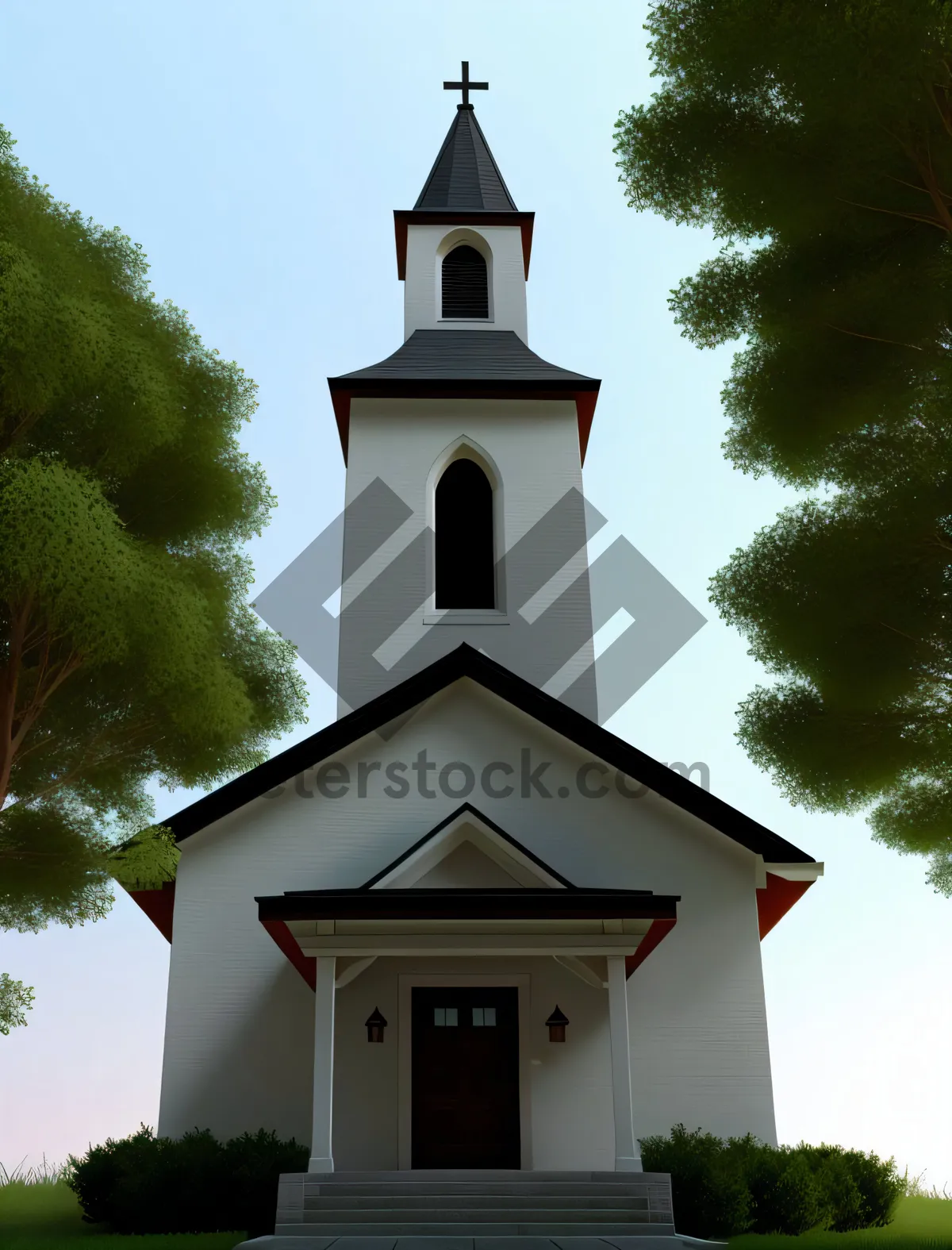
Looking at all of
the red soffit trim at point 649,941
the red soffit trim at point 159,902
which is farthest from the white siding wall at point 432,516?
the red soffit trim at point 649,941

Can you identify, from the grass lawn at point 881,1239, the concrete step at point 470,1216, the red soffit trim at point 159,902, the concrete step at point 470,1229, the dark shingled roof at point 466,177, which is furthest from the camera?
the dark shingled roof at point 466,177

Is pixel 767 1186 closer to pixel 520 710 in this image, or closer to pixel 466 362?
pixel 520 710

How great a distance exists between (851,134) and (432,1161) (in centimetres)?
1052

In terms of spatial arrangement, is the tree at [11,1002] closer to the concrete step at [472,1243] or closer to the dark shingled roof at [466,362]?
the concrete step at [472,1243]

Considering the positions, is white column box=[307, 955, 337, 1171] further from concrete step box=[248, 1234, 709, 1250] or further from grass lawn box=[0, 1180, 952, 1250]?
grass lawn box=[0, 1180, 952, 1250]

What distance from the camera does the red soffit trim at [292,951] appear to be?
34.2ft

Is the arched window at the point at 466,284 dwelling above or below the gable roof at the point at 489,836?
above

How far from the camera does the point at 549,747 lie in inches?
523

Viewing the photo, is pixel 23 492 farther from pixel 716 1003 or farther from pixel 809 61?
pixel 716 1003

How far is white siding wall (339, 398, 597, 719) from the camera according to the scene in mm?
16094

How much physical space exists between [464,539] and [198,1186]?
985cm

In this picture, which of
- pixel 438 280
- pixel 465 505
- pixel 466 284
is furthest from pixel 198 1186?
pixel 466 284

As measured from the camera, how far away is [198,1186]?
1027 cm

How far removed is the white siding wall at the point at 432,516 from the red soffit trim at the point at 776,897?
368 centimetres
